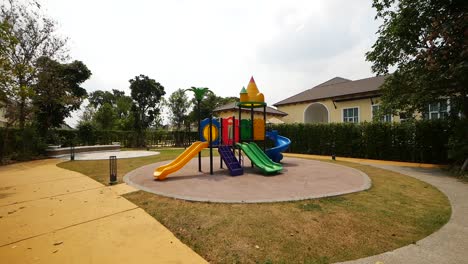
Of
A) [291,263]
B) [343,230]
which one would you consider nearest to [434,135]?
[343,230]

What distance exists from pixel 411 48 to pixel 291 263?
42.7ft

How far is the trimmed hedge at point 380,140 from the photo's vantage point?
12.9 metres

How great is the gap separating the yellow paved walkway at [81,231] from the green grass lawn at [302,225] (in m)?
0.32

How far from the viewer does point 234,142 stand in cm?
1033

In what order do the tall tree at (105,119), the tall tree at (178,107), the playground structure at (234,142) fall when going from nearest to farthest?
the playground structure at (234,142)
the tall tree at (105,119)
the tall tree at (178,107)

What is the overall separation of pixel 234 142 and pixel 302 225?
6512 millimetres

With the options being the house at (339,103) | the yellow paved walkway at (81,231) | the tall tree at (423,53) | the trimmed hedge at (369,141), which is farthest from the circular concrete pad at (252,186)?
the house at (339,103)

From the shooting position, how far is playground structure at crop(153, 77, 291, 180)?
883 cm

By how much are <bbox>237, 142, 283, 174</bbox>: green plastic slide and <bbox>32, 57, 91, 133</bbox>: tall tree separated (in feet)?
40.7

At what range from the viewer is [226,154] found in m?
9.46

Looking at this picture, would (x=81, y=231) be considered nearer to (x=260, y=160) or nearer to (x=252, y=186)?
(x=252, y=186)

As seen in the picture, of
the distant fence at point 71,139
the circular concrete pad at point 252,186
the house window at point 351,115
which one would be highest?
the house window at point 351,115

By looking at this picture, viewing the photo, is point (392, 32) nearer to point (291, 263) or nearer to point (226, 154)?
point (226, 154)

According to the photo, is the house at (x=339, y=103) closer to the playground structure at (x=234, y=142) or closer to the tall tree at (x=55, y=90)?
the playground structure at (x=234, y=142)
